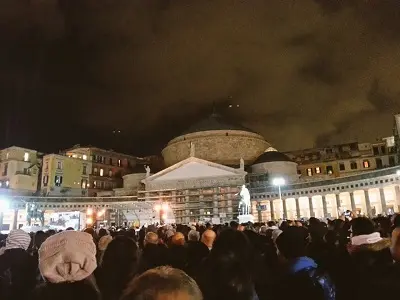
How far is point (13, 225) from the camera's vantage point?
5803 centimetres

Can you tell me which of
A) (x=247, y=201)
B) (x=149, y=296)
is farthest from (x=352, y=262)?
(x=247, y=201)

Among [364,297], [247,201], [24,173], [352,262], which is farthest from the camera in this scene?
[24,173]

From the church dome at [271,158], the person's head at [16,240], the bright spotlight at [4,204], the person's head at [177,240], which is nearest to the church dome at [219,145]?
the church dome at [271,158]

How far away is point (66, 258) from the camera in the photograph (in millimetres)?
3314

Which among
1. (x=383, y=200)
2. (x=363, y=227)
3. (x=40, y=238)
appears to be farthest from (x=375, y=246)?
(x=383, y=200)

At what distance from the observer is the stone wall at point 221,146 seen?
76.0 meters

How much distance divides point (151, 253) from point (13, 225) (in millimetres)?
59216

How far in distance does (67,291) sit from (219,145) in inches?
2898

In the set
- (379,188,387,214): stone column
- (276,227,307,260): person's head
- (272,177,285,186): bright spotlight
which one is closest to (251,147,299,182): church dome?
(272,177,285,186): bright spotlight

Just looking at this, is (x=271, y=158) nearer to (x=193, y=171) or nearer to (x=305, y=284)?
(x=193, y=171)

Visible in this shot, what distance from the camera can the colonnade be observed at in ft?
Result: 184

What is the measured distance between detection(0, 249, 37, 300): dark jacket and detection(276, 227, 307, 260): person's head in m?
3.85

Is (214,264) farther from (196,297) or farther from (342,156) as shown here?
(342,156)

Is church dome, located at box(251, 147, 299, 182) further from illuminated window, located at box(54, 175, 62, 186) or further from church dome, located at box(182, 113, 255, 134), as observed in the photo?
illuminated window, located at box(54, 175, 62, 186)
